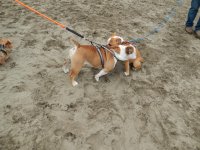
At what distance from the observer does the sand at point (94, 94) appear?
8.91ft

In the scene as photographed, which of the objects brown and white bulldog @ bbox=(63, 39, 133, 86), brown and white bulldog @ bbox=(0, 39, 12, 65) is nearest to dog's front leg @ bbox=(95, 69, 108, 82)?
brown and white bulldog @ bbox=(63, 39, 133, 86)

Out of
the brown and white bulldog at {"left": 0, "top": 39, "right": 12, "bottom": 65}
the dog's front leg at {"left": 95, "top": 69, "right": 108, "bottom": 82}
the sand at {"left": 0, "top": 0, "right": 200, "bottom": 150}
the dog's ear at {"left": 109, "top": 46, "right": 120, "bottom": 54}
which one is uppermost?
the dog's ear at {"left": 109, "top": 46, "right": 120, "bottom": 54}

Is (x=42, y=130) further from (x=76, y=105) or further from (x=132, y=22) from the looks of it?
(x=132, y=22)

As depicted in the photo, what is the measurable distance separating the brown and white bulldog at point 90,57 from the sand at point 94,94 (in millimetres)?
195

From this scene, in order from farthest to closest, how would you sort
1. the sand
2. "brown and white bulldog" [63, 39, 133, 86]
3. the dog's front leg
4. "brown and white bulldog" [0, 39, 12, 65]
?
"brown and white bulldog" [0, 39, 12, 65] → the dog's front leg → "brown and white bulldog" [63, 39, 133, 86] → the sand

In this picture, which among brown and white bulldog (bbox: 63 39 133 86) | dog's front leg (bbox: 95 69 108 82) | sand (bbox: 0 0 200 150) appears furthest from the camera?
dog's front leg (bbox: 95 69 108 82)

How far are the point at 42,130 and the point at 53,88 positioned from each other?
73 cm

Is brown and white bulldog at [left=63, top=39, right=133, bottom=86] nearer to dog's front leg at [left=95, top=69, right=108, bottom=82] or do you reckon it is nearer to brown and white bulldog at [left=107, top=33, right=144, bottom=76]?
dog's front leg at [left=95, top=69, right=108, bottom=82]

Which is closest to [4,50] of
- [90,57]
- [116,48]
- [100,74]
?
[90,57]

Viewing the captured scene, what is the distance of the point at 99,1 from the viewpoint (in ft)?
19.4

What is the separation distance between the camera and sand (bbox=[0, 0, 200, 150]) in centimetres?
272

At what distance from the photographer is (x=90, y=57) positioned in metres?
3.21

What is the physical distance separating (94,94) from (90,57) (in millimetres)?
515

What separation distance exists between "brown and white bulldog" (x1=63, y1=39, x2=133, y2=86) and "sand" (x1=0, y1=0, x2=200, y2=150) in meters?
0.19
